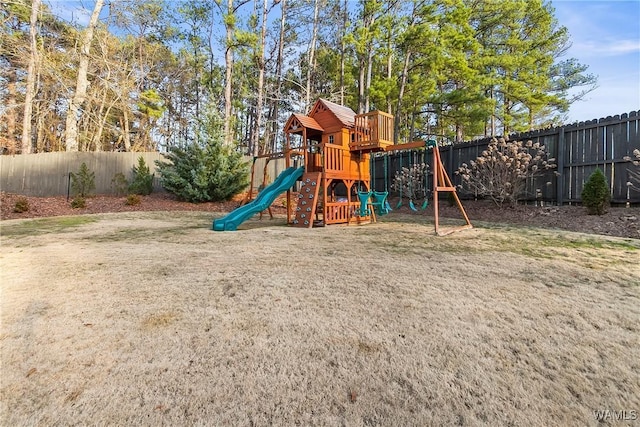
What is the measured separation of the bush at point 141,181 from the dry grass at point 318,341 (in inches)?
353

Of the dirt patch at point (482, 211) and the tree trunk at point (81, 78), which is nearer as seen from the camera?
the dirt patch at point (482, 211)

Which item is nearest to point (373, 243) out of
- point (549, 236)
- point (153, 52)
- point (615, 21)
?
point (549, 236)

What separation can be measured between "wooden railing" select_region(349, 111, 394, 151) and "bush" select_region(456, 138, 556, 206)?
2.40 metres

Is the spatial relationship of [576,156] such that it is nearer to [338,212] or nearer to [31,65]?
[338,212]

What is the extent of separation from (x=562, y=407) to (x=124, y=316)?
2.33m

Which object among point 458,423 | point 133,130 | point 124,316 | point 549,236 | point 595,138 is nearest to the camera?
point 458,423

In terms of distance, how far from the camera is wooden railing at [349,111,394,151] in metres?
6.38

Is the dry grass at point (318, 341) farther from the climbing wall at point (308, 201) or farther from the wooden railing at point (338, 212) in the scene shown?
the wooden railing at point (338, 212)

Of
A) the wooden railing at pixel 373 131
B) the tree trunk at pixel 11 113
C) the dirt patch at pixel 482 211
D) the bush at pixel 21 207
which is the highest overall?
the tree trunk at pixel 11 113

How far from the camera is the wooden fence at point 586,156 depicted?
5781 millimetres

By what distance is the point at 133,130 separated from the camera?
21141mm

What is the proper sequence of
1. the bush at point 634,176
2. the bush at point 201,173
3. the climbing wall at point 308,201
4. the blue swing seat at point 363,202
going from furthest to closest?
the bush at point 201,173
the blue swing seat at point 363,202
the climbing wall at point 308,201
the bush at point 634,176

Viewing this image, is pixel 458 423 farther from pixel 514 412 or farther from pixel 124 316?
pixel 124 316

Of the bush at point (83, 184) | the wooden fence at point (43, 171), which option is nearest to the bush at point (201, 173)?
the bush at point (83, 184)
